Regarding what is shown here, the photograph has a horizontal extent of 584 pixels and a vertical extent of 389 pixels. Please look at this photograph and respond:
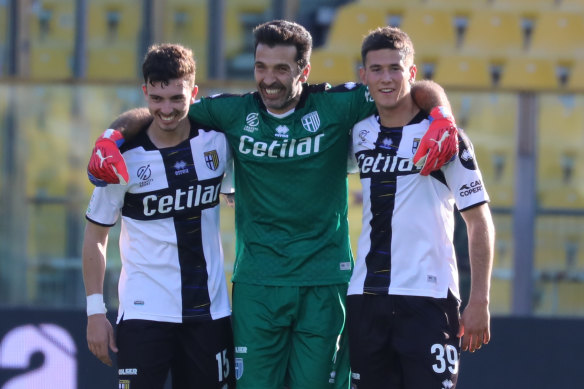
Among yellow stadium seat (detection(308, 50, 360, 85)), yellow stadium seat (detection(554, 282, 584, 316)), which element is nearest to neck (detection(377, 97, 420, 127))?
yellow stadium seat (detection(554, 282, 584, 316))

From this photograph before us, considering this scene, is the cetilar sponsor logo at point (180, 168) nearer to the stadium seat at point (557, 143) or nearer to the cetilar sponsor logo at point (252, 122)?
the cetilar sponsor logo at point (252, 122)

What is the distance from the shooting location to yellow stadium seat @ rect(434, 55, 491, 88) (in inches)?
363

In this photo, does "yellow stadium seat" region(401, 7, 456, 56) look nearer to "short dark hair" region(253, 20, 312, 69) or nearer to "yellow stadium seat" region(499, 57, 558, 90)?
"yellow stadium seat" region(499, 57, 558, 90)

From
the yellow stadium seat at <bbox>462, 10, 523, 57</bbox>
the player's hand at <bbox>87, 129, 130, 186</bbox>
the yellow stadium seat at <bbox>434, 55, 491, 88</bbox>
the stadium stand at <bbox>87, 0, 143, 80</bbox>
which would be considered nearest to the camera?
the player's hand at <bbox>87, 129, 130, 186</bbox>

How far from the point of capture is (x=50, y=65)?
8812 millimetres

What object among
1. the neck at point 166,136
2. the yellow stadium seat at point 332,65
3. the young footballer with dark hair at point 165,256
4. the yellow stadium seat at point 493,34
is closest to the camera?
the young footballer with dark hair at point 165,256

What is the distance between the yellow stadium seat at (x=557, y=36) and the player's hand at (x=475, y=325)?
5907mm

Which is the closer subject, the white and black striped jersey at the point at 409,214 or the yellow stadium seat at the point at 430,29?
the white and black striped jersey at the point at 409,214

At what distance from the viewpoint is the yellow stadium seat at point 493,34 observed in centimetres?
931

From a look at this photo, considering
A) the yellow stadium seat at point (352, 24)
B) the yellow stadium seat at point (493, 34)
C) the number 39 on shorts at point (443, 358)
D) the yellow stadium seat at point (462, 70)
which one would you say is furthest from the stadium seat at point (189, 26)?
the number 39 on shorts at point (443, 358)

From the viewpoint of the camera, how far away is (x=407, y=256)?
4039mm

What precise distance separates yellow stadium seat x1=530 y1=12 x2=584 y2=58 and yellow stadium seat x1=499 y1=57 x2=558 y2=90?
0.11 metres

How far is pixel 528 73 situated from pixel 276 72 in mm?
5746

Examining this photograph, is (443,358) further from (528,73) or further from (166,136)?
(528,73)
